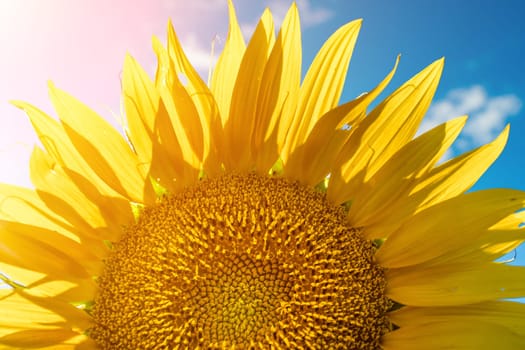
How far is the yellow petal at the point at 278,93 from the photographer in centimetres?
297

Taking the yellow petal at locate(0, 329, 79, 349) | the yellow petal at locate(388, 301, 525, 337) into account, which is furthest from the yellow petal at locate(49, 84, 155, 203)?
the yellow petal at locate(388, 301, 525, 337)

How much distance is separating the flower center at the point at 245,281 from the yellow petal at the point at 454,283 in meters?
0.12

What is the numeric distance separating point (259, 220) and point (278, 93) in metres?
0.73

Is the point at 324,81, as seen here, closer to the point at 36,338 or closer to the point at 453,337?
the point at 453,337

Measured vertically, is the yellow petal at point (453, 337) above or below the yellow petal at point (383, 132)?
below

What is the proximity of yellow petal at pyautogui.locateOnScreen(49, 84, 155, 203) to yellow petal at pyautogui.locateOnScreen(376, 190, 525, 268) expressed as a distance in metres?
1.49

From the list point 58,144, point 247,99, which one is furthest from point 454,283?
point 58,144

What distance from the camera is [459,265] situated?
2.87 meters

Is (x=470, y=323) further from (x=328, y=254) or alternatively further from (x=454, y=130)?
(x=454, y=130)

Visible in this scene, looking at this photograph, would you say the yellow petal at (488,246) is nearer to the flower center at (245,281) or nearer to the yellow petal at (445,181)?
the yellow petal at (445,181)

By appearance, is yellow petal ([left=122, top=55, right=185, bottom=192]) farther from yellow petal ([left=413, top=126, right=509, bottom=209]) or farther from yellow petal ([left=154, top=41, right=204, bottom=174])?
yellow petal ([left=413, top=126, right=509, bottom=209])

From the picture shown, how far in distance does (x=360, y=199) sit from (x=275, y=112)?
0.68 m

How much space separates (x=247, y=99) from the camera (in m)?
3.00

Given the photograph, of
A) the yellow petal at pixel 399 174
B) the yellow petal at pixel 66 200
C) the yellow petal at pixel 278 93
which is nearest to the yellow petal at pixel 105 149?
the yellow petal at pixel 66 200
